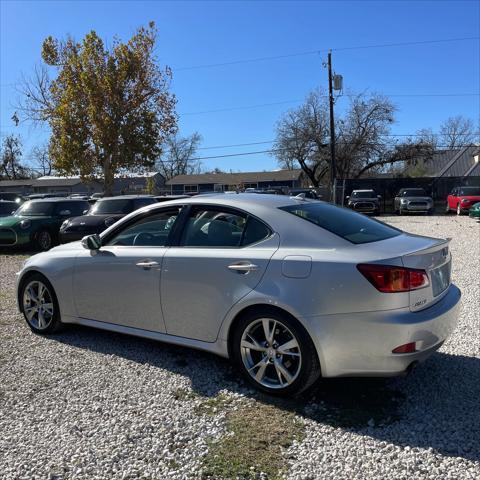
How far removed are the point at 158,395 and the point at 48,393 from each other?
896 mm

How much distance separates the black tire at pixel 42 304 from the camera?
17.0 ft

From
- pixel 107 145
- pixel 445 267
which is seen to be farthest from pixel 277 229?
pixel 107 145

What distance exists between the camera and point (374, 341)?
3268mm

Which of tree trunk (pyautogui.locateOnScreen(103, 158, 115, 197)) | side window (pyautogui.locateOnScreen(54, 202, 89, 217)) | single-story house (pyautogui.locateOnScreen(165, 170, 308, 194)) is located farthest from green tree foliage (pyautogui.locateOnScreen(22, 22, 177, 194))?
single-story house (pyautogui.locateOnScreen(165, 170, 308, 194))

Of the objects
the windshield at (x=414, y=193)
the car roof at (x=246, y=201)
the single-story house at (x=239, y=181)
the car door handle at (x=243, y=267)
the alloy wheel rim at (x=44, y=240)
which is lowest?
the alloy wheel rim at (x=44, y=240)

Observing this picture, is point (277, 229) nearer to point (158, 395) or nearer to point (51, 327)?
point (158, 395)

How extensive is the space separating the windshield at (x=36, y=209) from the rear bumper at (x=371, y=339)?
12.5 meters

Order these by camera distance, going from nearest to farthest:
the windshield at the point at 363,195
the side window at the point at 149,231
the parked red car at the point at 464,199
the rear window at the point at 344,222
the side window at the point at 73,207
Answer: the rear window at the point at 344,222, the side window at the point at 149,231, the side window at the point at 73,207, the parked red car at the point at 464,199, the windshield at the point at 363,195

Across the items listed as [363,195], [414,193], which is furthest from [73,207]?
[414,193]

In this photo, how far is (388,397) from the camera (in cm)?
370

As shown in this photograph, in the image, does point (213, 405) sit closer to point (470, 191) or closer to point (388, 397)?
point (388, 397)

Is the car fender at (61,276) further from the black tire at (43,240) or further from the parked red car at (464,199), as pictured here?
the parked red car at (464,199)

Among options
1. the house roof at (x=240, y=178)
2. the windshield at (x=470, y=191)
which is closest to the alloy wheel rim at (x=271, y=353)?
the windshield at (x=470, y=191)

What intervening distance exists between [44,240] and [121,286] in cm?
1030
